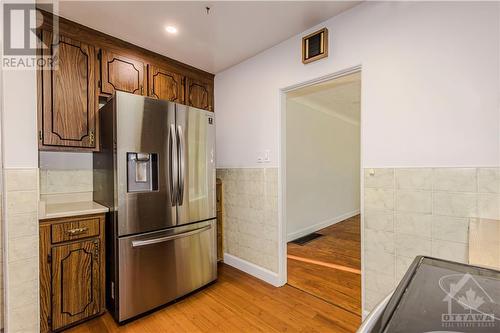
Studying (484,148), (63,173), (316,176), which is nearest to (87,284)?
(63,173)

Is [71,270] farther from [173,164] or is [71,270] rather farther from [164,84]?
[164,84]

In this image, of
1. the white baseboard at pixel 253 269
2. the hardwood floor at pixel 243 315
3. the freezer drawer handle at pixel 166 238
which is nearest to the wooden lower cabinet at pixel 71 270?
the hardwood floor at pixel 243 315

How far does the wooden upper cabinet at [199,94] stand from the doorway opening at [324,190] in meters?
1.05

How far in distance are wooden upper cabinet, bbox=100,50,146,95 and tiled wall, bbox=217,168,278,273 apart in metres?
1.42

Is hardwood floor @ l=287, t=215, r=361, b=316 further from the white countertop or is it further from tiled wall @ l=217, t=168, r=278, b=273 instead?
the white countertop

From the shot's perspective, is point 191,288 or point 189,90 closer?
point 191,288

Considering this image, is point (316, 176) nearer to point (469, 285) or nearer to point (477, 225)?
point (477, 225)

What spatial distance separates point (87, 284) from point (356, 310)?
2.19 meters

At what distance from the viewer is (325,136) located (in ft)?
15.6

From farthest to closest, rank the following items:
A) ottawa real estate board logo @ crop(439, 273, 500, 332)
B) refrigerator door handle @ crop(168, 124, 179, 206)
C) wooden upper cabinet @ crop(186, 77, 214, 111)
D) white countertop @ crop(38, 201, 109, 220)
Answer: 1. wooden upper cabinet @ crop(186, 77, 214, 111)
2. refrigerator door handle @ crop(168, 124, 179, 206)
3. white countertop @ crop(38, 201, 109, 220)
4. ottawa real estate board logo @ crop(439, 273, 500, 332)

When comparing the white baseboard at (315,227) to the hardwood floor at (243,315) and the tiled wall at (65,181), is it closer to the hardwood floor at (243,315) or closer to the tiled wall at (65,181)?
the hardwood floor at (243,315)

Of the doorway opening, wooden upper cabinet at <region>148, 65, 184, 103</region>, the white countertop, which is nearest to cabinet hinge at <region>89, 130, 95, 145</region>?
the white countertop

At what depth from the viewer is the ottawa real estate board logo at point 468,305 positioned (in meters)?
0.54

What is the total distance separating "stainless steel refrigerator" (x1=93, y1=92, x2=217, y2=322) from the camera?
6.02 ft
